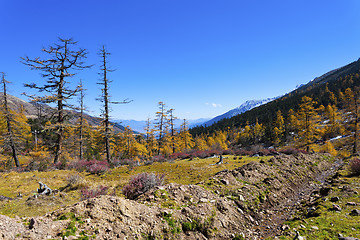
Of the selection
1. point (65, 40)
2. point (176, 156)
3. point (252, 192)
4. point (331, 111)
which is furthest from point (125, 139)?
point (331, 111)

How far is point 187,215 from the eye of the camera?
519cm

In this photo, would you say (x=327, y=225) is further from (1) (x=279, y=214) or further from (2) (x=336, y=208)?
(1) (x=279, y=214)

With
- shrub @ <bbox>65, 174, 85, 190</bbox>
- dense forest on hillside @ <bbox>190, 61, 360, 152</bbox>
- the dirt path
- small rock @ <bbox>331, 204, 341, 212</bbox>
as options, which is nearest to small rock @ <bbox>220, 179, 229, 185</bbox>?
the dirt path

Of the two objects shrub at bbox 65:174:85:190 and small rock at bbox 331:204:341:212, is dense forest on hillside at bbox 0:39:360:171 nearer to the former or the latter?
shrub at bbox 65:174:85:190

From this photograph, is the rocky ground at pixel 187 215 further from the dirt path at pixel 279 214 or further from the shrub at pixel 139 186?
the shrub at pixel 139 186

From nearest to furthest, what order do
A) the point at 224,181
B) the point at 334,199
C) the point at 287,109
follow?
the point at 334,199
the point at 224,181
the point at 287,109

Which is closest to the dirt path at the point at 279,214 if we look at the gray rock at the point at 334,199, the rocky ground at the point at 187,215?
the rocky ground at the point at 187,215

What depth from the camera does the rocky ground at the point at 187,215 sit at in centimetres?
354

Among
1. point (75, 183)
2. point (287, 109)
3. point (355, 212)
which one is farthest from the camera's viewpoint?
point (287, 109)

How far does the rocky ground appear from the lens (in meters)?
3.54

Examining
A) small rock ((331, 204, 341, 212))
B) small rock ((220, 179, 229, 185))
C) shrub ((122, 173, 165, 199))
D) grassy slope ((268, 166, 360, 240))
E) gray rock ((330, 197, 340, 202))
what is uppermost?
shrub ((122, 173, 165, 199))

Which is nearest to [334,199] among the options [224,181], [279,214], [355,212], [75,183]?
[355,212]

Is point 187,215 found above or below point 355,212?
above

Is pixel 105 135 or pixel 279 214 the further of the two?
pixel 105 135
